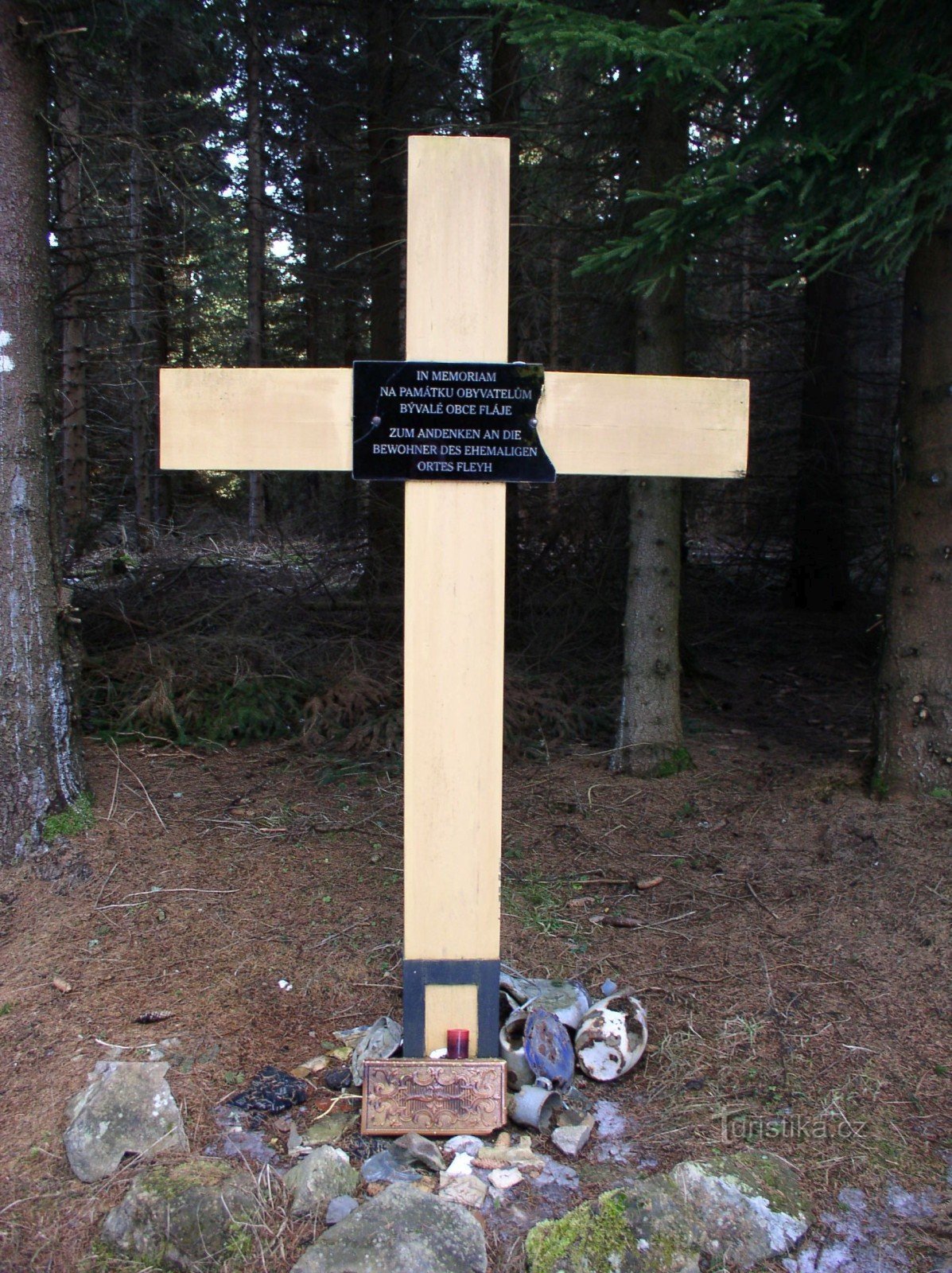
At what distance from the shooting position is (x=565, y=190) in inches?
312

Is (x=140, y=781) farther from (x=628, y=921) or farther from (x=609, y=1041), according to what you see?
(x=609, y=1041)

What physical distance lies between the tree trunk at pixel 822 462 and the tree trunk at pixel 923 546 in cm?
566

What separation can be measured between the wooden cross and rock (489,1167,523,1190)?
0.44 m

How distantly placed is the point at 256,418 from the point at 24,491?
6.81 ft

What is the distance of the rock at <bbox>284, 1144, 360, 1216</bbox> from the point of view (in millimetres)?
2613

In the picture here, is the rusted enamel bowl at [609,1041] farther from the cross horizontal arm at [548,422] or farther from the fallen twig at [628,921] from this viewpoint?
the cross horizontal arm at [548,422]

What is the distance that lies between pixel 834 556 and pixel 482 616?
34.5 ft

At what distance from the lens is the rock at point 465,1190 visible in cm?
265

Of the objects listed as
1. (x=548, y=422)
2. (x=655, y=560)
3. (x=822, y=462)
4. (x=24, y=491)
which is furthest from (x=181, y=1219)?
(x=822, y=462)

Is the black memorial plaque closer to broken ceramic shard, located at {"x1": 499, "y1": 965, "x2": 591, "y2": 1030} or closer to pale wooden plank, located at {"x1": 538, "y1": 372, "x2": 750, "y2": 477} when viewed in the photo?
pale wooden plank, located at {"x1": 538, "y1": 372, "x2": 750, "y2": 477}

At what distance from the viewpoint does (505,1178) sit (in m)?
2.76

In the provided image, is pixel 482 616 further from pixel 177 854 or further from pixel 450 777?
pixel 177 854

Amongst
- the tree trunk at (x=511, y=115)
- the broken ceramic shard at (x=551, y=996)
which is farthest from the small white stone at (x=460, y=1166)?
the tree trunk at (x=511, y=115)

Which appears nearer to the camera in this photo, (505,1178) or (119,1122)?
(505,1178)
